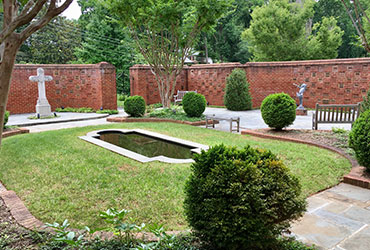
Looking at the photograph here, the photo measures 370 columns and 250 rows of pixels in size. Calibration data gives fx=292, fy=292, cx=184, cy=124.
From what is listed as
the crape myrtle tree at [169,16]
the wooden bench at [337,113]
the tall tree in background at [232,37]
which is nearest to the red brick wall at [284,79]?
the crape myrtle tree at [169,16]

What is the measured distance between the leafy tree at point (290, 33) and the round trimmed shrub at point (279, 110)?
41.6 ft

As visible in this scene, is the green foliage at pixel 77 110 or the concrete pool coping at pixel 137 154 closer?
the concrete pool coping at pixel 137 154

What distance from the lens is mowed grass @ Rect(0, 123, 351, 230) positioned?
346cm

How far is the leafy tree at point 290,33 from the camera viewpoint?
61.6ft

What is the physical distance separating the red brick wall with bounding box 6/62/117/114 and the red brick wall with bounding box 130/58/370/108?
2.12 metres

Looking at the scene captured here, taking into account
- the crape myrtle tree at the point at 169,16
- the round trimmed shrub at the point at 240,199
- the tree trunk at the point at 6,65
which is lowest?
the round trimmed shrub at the point at 240,199

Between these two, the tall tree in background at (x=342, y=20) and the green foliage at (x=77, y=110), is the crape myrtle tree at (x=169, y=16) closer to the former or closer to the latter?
the green foliage at (x=77, y=110)

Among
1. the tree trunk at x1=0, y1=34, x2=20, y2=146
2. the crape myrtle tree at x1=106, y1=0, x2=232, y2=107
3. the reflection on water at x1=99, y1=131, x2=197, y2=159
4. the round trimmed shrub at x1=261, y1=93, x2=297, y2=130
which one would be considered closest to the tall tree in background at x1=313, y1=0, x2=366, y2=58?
the crape myrtle tree at x1=106, y1=0, x2=232, y2=107

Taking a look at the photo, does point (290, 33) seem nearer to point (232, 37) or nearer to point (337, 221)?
point (232, 37)

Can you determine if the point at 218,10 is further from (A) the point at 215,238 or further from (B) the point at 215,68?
(A) the point at 215,238

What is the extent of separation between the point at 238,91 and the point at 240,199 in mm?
12724

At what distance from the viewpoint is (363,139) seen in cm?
Answer: 440

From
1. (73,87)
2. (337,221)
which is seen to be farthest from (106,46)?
(337,221)

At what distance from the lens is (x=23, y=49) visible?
83.1 feet
